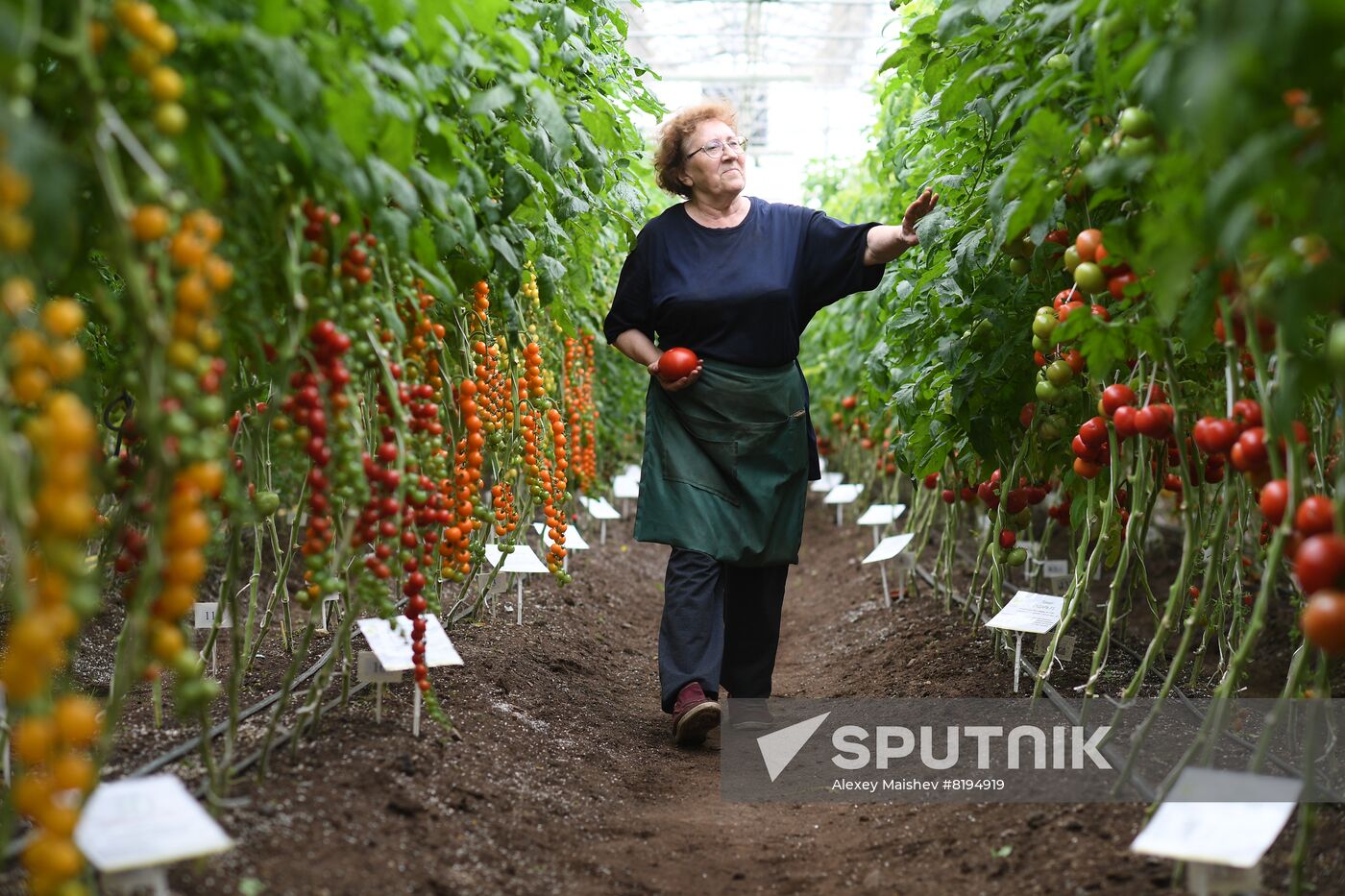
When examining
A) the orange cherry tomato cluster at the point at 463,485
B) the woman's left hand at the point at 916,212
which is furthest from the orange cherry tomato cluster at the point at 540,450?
the woman's left hand at the point at 916,212

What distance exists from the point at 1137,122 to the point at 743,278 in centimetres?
A: 137

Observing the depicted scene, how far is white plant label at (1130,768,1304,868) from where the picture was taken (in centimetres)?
141

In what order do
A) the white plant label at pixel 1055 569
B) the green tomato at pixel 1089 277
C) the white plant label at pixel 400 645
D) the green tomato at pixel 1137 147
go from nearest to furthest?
1. the green tomato at pixel 1137 147
2. the green tomato at pixel 1089 277
3. the white plant label at pixel 400 645
4. the white plant label at pixel 1055 569

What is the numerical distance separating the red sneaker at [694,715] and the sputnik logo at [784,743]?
5.3 inches

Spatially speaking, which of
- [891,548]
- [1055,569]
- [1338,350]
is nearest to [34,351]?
[1338,350]

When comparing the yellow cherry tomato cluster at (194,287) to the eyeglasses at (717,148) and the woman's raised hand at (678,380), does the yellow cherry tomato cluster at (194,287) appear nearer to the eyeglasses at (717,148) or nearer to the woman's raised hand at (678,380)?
the woman's raised hand at (678,380)

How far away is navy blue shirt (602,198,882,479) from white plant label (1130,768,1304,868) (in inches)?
65.7

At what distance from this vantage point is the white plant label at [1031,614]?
263cm

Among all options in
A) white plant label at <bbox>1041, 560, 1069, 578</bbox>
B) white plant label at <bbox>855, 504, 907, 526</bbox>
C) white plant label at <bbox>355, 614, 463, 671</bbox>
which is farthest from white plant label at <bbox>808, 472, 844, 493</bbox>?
white plant label at <bbox>355, 614, 463, 671</bbox>

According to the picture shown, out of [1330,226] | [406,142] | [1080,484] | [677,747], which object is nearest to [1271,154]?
[1330,226]


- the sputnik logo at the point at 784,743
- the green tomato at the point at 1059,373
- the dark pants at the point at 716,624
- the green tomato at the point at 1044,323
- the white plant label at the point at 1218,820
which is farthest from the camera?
the dark pants at the point at 716,624

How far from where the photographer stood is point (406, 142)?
5.32 feet

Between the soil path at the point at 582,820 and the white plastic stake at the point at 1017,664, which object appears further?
the white plastic stake at the point at 1017,664

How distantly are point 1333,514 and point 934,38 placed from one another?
1508mm
